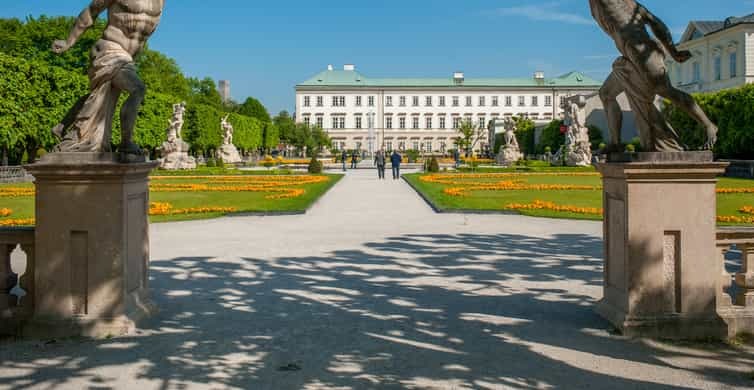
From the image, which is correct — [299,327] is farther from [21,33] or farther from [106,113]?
[21,33]

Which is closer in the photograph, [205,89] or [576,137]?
[576,137]

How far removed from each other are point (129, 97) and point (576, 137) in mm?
36918

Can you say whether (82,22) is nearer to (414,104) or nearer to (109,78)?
(109,78)

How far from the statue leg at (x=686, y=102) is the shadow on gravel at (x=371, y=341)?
154 centimetres

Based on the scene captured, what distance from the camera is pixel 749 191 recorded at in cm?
1798

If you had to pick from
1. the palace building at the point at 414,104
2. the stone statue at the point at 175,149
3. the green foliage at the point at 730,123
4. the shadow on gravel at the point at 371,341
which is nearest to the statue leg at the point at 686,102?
the shadow on gravel at the point at 371,341

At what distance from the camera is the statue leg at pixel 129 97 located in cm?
481

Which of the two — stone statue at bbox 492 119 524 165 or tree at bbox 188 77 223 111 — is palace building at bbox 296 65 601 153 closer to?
tree at bbox 188 77 223 111

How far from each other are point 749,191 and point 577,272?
44.7 ft

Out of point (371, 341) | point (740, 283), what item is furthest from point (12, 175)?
point (740, 283)

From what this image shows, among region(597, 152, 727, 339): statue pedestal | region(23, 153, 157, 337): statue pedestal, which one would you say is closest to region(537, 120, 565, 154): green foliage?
region(597, 152, 727, 339): statue pedestal

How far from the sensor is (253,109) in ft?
282

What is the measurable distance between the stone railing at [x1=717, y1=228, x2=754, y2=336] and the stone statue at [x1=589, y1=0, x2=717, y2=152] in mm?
713

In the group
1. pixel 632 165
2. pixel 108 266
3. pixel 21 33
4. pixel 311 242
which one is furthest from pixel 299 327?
pixel 21 33
